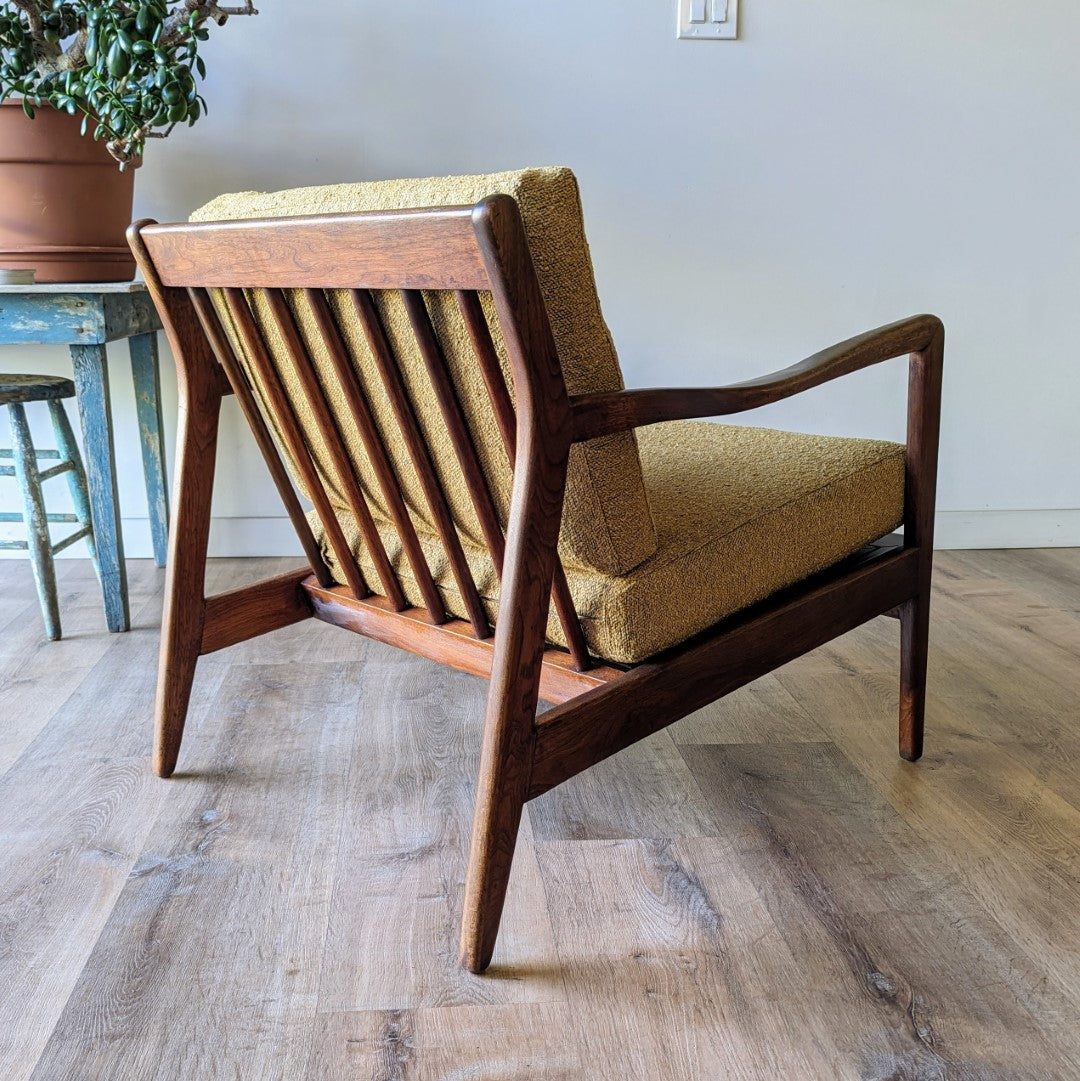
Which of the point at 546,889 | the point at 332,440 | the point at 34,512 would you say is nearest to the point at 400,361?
the point at 332,440

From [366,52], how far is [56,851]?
175cm

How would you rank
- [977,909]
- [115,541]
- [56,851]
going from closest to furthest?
[977,909] → [56,851] → [115,541]

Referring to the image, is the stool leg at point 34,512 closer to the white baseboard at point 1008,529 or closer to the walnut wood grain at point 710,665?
the walnut wood grain at point 710,665

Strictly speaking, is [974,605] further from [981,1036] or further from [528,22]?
[528,22]

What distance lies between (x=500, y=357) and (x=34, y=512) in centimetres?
133

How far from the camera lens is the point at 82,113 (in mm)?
1960

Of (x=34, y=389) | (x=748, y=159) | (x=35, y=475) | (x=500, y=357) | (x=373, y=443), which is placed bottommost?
(x=35, y=475)

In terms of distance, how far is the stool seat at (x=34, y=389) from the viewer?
1.88 metres

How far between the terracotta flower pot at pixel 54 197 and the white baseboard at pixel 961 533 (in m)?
0.70

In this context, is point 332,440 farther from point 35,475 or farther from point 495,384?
point 35,475

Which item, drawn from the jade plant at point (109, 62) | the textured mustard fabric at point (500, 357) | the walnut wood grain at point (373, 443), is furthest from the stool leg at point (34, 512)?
the walnut wood grain at point (373, 443)

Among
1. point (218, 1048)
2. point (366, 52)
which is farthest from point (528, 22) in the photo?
point (218, 1048)

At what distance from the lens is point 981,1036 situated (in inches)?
37.7

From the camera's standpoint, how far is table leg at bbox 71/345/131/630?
193 cm
